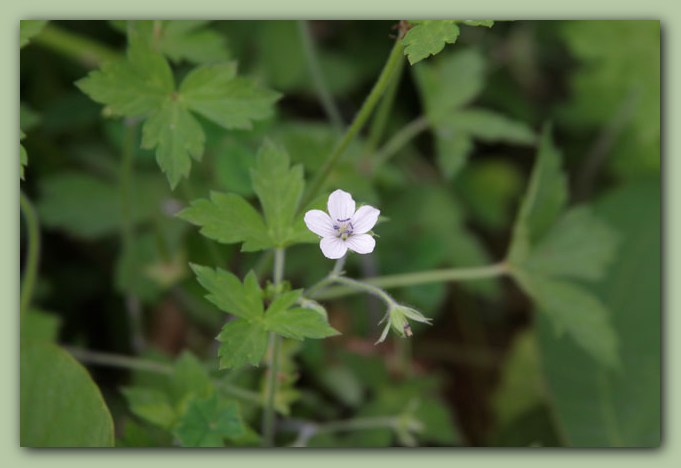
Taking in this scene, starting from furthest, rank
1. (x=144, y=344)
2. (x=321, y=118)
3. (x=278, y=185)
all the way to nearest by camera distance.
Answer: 1. (x=321, y=118)
2. (x=144, y=344)
3. (x=278, y=185)

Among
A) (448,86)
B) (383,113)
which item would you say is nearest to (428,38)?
(383,113)

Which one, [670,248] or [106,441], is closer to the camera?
[106,441]

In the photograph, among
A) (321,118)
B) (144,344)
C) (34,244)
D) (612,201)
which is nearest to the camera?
(34,244)

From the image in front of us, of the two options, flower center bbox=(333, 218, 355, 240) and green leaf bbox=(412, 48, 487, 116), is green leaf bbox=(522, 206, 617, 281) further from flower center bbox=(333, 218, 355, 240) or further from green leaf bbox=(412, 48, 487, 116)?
flower center bbox=(333, 218, 355, 240)

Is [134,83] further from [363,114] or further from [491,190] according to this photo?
[491,190]

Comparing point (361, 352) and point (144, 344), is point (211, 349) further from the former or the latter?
point (361, 352)

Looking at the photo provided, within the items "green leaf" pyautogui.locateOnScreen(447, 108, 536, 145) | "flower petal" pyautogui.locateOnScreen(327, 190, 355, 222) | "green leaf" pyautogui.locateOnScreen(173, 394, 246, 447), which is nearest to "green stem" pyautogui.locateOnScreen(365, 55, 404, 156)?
"green leaf" pyautogui.locateOnScreen(447, 108, 536, 145)

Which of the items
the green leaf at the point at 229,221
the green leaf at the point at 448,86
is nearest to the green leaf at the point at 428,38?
the green leaf at the point at 229,221

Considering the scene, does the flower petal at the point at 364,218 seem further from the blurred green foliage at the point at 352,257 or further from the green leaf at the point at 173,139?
the green leaf at the point at 173,139

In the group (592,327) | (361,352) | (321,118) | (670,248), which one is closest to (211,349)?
(361,352)
